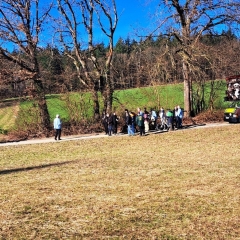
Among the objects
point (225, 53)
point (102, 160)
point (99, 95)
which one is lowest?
point (102, 160)

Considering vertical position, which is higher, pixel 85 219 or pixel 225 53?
pixel 225 53

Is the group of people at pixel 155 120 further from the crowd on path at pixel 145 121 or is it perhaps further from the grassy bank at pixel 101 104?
the grassy bank at pixel 101 104

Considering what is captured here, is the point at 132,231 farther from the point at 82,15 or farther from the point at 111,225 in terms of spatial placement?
the point at 82,15

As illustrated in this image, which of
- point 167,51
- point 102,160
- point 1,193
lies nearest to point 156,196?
point 1,193

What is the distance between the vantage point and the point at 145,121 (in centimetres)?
2448

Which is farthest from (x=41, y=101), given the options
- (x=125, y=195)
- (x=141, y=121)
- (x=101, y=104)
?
(x=125, y=195)

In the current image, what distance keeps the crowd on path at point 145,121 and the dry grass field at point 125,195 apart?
6.96 metres

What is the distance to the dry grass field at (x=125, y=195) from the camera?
18.8ft

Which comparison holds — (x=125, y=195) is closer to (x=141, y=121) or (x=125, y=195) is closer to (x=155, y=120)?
(x=141, y=121)

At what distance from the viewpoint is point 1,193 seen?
8562 mm

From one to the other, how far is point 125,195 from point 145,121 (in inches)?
656

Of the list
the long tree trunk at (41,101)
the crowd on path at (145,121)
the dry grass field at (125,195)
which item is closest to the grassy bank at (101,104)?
the long tree trunk at (41,101)

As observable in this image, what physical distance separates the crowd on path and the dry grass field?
6958mm

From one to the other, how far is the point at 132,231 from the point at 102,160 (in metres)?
8.46
